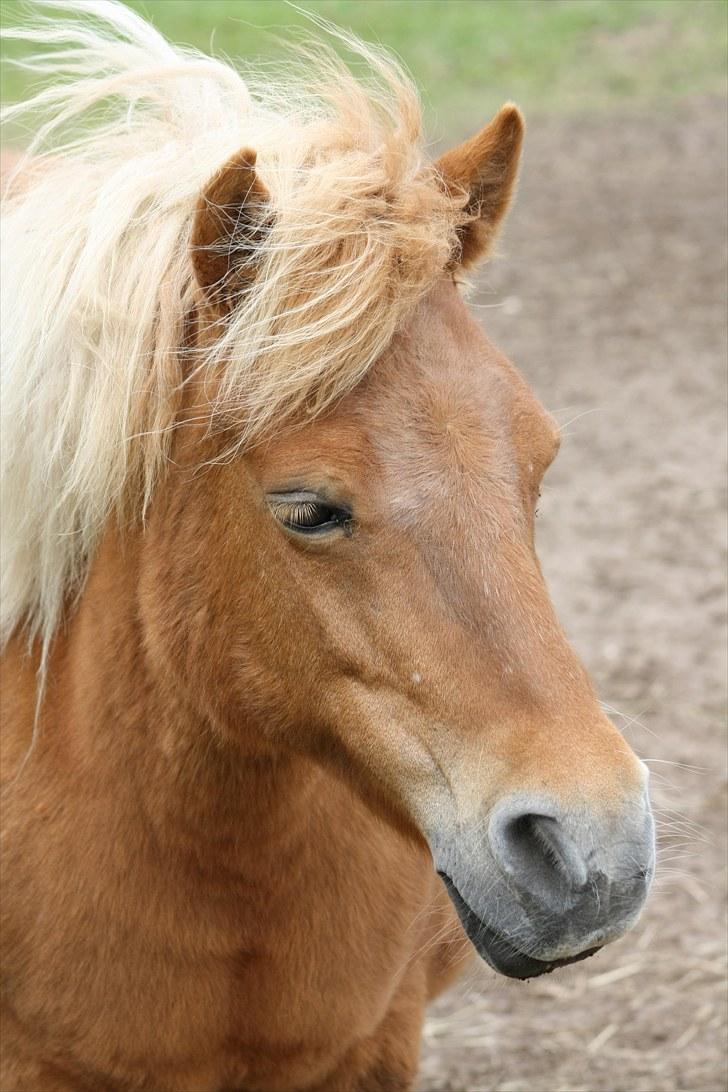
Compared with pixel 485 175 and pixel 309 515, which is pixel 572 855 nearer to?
pixel 309 515

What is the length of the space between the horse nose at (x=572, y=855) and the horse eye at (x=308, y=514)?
53 cm

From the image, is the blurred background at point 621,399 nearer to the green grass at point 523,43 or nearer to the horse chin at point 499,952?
the green grass at point 523,43

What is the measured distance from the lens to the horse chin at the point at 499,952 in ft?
7.34

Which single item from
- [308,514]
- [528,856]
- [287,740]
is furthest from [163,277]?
[528,856]

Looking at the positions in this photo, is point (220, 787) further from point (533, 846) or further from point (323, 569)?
point (533, 846)

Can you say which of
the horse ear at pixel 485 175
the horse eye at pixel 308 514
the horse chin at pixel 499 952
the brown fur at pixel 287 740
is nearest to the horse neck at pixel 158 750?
the brown fur at pixel 287 740

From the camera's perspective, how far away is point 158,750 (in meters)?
2.78

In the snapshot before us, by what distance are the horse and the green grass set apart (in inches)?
393

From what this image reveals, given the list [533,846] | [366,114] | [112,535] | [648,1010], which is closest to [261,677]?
[112,535]

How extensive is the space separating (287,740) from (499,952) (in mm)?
571

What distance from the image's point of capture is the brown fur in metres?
2.27

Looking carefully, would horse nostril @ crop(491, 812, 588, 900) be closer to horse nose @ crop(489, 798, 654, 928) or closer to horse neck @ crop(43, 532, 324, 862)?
horse nose @ crop(489, 798, 654, 928)

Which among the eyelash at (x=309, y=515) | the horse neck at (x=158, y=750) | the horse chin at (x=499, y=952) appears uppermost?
the eyelash at (x=309, y=515)

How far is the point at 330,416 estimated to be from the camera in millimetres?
2391
